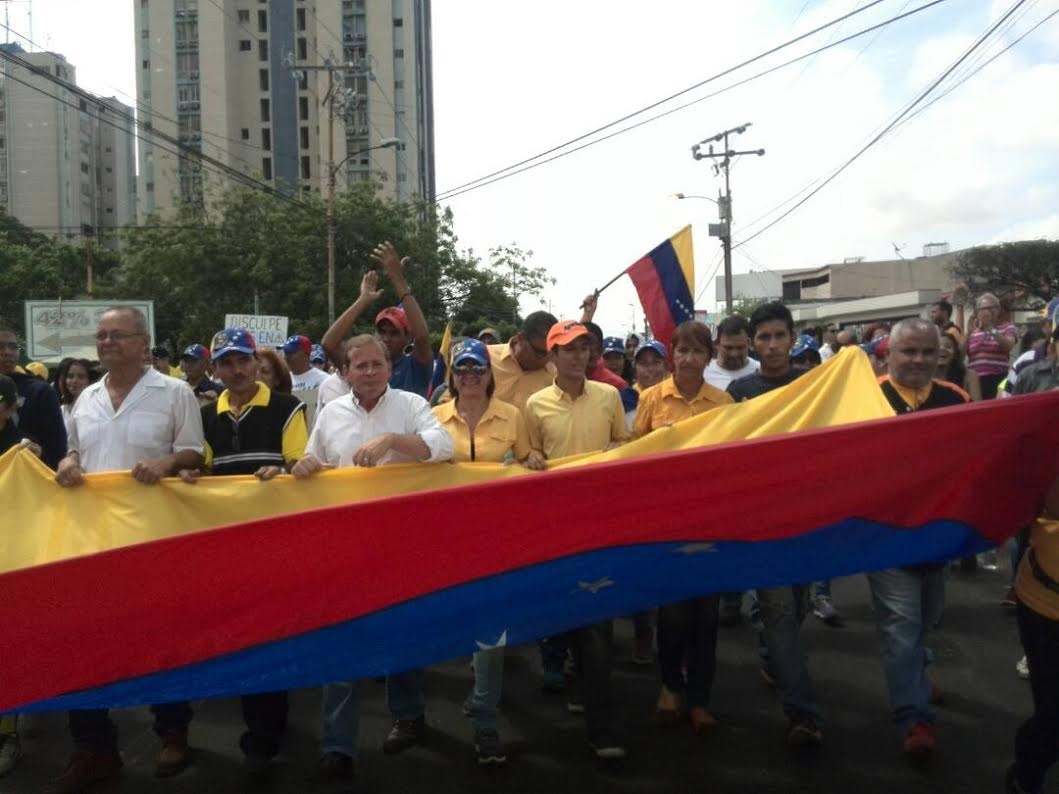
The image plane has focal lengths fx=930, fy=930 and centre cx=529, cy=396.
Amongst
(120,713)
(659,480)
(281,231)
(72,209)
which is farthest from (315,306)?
(72,209)

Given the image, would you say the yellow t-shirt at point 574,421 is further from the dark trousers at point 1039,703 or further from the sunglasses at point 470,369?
the dark trousers at point 1039,703

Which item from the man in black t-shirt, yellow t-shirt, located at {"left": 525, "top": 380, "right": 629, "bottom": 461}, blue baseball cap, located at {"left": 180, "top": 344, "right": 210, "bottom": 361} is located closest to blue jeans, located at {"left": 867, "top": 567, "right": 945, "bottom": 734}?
the man in black t-shirt

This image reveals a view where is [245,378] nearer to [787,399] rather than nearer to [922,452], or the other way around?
[787,399]

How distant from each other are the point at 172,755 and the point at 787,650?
2829 millimetres

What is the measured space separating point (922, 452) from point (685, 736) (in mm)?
1787

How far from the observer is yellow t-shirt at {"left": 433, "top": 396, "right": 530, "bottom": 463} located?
4.38m

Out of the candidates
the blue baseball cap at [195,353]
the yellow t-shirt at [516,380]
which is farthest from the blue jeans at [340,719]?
the blue baseball cap at [195,353]

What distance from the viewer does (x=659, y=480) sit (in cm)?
343

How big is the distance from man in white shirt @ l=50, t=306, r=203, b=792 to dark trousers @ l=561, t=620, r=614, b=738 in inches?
73.2

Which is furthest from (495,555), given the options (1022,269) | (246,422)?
(1022,269)

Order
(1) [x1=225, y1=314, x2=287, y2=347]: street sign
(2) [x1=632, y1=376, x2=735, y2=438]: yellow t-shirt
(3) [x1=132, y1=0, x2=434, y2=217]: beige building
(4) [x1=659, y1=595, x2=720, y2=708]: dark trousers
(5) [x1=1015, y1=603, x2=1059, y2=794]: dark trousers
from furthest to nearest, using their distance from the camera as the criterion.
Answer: (3) [x1=132, y1=0, x2=434, y2=217]: beige building < (1) [x1=225, y1=314, x2=287, y2=347]: street sign < (2) [x1=632, y1=376, x2=735, y2=438]: yellow t-shirt < (4) [x1=659, y1=595, x2=720, y2=708]: dark trousers < (5) [x1=1015, y1=603, x2=1059, y2=794]: dark trousers

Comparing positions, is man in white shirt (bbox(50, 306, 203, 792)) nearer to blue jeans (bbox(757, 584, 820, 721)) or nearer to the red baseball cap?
the red baseball cap

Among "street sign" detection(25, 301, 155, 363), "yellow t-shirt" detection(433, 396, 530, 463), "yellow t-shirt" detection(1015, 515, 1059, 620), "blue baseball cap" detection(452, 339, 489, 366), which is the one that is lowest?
"yellow t-shirt" detection(1015, 515, 1059, 620)

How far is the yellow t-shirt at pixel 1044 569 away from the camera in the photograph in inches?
124
